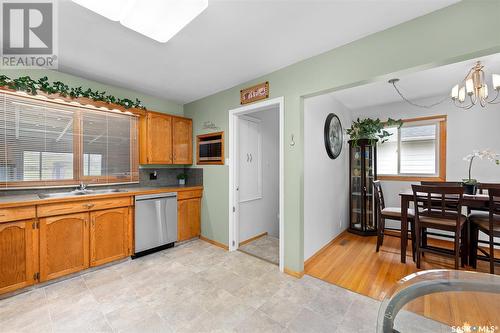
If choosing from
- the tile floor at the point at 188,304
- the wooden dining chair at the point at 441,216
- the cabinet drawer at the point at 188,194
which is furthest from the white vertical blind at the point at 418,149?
the cabinet drawer at the point at 188,194

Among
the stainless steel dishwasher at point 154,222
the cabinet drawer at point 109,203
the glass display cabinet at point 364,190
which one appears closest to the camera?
the cabinet drawer at point 109,203

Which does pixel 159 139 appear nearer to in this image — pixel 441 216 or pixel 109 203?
pixel 109 203

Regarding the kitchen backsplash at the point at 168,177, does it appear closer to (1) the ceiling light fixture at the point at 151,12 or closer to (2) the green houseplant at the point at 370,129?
(1) the ceiling light fixture at the point at 151,12

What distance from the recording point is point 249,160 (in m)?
3.50

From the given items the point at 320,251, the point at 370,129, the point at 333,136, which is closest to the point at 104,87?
the point at 333,136

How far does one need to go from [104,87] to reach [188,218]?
237 centimetres

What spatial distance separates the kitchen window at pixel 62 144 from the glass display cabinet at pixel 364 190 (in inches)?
159

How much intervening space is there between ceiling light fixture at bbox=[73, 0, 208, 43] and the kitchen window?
1914 mm

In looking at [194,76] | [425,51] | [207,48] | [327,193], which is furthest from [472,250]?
[194,76]

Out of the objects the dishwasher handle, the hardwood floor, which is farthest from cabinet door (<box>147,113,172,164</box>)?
the hardwood floor

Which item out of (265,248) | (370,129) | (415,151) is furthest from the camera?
(415,151)

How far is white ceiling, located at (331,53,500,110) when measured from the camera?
239cm

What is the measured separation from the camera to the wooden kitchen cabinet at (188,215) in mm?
3293
